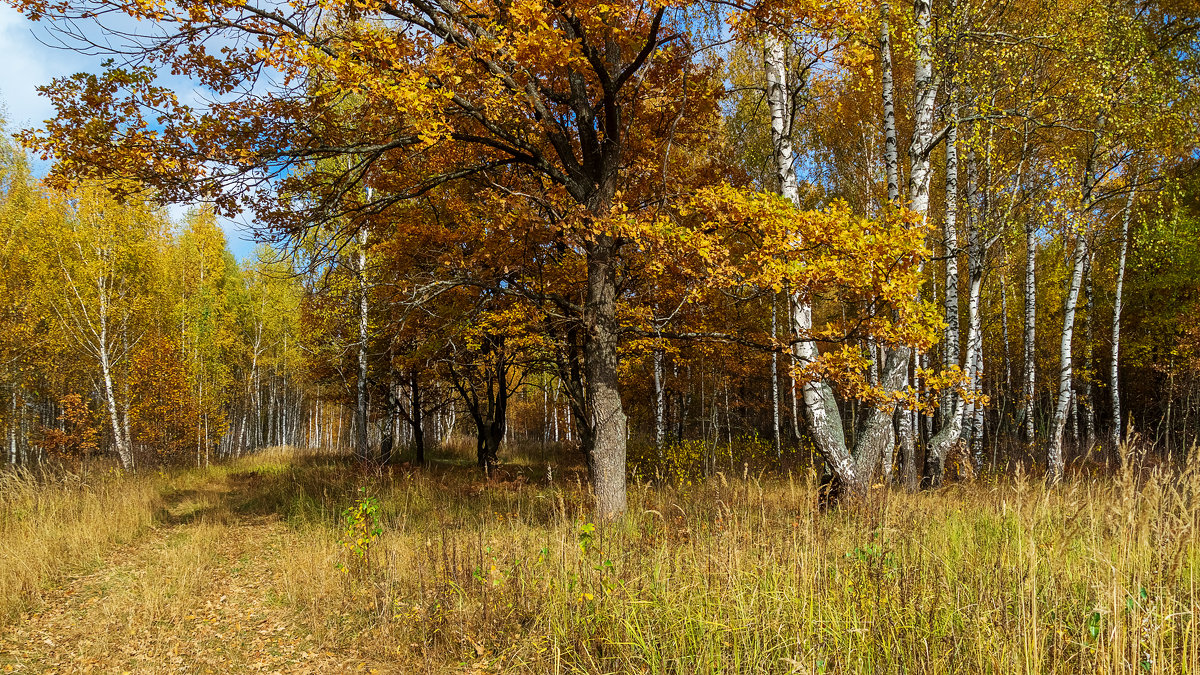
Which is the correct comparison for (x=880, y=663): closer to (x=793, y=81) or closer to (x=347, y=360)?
(x=793, y=81)

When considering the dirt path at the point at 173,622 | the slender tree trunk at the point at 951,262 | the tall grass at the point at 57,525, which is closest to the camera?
the dirt path at the point at 173,622

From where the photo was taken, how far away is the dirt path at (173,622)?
4.03 m

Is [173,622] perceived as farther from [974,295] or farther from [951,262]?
[974,295]

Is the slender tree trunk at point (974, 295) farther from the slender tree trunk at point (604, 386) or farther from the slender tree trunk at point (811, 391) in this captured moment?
the slender tree trunk at point (604, 386)

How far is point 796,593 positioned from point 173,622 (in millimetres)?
5043

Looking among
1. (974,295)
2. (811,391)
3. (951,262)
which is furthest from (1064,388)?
(811,391)

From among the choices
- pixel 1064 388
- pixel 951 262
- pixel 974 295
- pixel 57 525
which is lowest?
pixel 57 525

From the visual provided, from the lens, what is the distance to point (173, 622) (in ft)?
15.6

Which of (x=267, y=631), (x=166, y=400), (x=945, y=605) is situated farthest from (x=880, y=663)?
(x=166, y=400)

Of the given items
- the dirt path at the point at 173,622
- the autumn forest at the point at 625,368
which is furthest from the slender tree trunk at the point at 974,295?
the dirt path at the point at 173,622

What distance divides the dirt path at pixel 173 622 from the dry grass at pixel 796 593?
0.36ft

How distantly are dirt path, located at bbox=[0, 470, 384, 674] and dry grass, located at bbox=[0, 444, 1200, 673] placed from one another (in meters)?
0.11

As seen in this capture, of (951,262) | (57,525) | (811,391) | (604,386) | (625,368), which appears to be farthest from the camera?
(625,368)

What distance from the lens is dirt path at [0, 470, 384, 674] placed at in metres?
4.03
